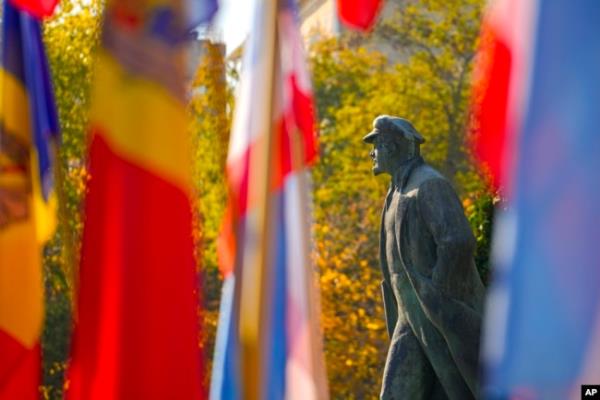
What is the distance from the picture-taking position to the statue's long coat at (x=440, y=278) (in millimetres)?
11523

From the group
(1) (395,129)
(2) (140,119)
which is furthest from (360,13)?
(1) (395,129)

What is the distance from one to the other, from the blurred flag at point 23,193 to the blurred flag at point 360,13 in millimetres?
2031

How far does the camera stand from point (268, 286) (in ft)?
27.5

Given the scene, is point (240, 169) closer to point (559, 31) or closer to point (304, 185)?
point (304, 185)

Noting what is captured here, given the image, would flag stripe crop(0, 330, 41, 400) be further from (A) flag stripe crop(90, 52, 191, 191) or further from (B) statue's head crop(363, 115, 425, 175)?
(B) statue's head crop(363, 115, 425, 175)

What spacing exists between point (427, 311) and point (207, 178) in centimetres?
2238

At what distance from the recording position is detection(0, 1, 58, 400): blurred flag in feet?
29.7

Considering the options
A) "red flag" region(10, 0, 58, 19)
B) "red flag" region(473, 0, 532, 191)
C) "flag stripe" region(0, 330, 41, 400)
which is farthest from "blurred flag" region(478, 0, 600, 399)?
"red flag" region(10, 0, 58, 19)

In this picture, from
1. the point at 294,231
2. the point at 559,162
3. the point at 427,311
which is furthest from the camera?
the point at 427,311

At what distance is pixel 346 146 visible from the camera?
133 ft

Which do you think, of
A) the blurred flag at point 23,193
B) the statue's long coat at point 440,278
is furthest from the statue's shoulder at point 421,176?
the blurred flag at point 23,193

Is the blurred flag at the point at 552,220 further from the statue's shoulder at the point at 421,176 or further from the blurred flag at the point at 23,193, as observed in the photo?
the statue's shoulder at the point at 421,176

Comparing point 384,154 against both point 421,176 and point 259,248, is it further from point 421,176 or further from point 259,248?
point 259,248

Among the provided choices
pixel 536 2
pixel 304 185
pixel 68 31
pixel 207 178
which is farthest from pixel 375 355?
pixel 536 2
